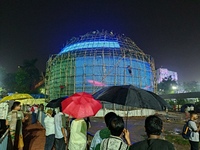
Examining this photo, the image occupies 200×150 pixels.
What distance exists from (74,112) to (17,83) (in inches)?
2313

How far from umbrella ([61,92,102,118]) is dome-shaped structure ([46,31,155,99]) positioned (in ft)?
75.8

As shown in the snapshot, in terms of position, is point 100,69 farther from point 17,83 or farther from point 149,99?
point 17,83

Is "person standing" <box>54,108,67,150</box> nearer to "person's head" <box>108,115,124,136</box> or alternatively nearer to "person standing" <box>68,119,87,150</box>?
"person standing" <box>68,119,87,150</box>

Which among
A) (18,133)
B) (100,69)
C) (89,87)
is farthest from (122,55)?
(18,133)

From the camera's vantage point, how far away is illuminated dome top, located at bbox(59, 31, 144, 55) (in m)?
31.1

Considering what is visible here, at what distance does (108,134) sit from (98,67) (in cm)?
2563

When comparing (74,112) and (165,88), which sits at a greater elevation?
(165,88)

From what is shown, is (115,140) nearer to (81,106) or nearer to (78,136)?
(78,136)

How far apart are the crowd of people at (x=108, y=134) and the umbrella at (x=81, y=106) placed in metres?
0.18

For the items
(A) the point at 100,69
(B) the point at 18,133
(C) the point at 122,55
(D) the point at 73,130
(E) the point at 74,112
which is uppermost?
(C) the point at 122,55

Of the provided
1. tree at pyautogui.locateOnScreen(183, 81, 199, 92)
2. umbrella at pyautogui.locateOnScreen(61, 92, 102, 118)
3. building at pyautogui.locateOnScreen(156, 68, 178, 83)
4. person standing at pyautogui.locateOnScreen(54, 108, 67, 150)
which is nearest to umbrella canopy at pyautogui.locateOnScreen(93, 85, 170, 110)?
umbrella at pyautogui.locateOnScreen(61, 92, 102, 118)

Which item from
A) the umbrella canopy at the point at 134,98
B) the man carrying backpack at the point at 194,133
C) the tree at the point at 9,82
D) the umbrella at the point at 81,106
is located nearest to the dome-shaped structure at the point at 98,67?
the man carrying backpack at the point at 194,133

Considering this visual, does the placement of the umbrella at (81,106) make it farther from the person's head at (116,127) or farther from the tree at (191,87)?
the tree at (191,87)

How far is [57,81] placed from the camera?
31.9m
